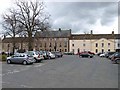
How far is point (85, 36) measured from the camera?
433 feet

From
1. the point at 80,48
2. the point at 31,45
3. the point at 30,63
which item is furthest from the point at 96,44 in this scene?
the point at 30,63

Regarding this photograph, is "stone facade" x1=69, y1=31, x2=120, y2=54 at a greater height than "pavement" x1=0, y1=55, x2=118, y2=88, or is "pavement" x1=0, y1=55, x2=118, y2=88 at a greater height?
"stone facade" x1=69, y1=31, x2=120, y2=54

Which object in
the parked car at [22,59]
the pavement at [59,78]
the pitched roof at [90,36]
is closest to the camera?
the pavement at [59,78]

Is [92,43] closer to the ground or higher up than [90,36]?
closer to the ground

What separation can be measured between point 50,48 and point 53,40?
441 centimetres

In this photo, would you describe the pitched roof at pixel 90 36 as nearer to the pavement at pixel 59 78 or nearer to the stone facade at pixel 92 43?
the stone facade at pixel 92 43

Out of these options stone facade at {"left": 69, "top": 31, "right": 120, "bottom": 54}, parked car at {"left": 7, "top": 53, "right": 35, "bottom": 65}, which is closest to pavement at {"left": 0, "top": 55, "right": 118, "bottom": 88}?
parked car at {"left": 7, "top": 53, "right": 35, "bottom": 65}

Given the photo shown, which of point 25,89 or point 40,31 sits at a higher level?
point 40,31

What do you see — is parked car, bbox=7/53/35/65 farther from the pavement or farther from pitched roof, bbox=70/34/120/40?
pitched roof, bbox=70/34/120/40

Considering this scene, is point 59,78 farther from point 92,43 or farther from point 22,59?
point 92,43

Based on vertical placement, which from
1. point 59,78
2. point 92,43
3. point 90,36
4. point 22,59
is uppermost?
point 90,36

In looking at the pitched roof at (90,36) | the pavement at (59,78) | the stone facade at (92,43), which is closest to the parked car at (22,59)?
the pavement at (59,78)

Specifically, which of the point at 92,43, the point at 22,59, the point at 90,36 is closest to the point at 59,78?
the point at 22,59

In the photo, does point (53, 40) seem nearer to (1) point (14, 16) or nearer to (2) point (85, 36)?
(2) point (85, 36)
